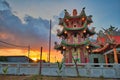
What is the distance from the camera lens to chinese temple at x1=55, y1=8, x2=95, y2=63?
85.6 ft

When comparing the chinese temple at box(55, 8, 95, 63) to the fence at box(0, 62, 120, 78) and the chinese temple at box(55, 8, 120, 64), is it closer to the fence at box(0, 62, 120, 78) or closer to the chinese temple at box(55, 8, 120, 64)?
the chinese temple at box(55, 8, 120, 64)

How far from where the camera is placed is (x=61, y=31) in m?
28.8

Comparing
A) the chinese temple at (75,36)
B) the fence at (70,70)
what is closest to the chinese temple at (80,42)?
the chinese temple at (75,36)

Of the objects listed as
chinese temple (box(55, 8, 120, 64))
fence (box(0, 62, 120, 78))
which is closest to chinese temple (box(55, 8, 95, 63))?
chinese temple (box(55, 8, 120, 64))

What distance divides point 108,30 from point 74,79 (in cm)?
719

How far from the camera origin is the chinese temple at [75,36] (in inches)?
1027

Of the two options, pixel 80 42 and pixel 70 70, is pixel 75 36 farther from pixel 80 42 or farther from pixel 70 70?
pixel 70 70

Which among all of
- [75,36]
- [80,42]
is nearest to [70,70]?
[80,42]

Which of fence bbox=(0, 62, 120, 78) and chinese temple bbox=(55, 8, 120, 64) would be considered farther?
chinese temple bbox=(55, 8, 120, 64)

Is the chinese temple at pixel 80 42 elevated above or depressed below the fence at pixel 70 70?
above

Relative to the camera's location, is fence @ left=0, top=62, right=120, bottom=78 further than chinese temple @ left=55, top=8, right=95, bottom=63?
No

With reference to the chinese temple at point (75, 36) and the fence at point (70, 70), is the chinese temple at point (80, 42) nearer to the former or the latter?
the chinese temple at point (75, 36)

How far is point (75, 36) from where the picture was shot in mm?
27625

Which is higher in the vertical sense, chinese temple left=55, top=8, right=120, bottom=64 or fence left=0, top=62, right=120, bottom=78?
chinese temple left=55, top=8, right=120, bottom=64
